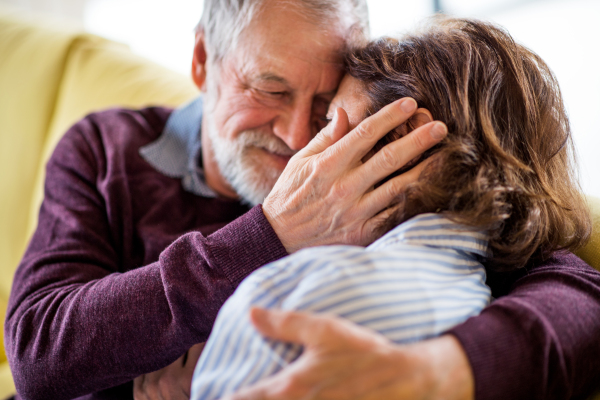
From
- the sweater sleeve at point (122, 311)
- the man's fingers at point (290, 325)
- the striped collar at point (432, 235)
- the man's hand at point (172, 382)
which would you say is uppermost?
the striped collar at point (432, 235)

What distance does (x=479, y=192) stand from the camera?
63 cm

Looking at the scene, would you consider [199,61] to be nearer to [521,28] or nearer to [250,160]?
[250,160]

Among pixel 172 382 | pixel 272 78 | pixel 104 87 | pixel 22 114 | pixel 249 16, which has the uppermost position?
pixel 249 16

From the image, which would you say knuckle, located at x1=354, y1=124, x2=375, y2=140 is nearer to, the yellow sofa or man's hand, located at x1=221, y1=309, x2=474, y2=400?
man's hand, located at x1=221, y1=309, x2=474, y2=400

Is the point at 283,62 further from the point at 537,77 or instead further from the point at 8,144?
the point at 8,144

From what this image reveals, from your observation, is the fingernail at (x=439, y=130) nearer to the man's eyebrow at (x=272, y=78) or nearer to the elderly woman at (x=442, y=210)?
the elderly woman at (x=442, y=210)

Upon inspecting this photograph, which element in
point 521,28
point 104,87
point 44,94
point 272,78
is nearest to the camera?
point 272,78

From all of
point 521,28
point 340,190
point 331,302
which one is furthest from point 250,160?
point 521,28

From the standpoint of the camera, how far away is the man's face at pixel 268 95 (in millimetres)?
961

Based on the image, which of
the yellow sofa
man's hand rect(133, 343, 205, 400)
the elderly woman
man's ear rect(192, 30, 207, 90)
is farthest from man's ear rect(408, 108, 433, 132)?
the yellow sofa

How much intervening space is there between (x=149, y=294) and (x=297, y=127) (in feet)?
1.55

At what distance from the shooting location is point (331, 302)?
500mm

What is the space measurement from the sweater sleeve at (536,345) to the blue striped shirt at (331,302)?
0.05m

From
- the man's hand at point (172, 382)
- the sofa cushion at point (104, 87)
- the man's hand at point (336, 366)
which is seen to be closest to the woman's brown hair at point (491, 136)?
the man's hand at point (336, 366)
